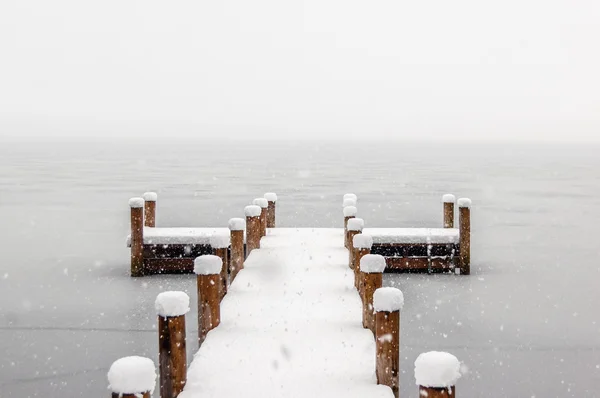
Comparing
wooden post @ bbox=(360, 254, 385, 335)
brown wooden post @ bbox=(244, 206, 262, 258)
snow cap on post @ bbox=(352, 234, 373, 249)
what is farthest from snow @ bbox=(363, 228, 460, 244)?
wooden post @ bbox=(360, 254, 385, 335)

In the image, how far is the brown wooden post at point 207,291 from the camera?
258 inches

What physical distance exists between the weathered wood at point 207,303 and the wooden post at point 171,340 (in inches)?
55.2

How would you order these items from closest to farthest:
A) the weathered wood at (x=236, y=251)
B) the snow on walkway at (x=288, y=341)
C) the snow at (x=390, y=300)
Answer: the snow at (x=390, y=300)
the snow on walkway at (x=288, y=341)
the weathered wood at (x=236, y=251)

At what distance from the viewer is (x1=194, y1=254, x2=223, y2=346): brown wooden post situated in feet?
21.5

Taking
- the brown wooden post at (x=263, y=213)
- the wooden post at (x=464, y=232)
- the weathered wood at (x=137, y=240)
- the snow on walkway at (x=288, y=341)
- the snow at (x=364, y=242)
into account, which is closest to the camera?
the snow on walkway at (x=288, y=341)

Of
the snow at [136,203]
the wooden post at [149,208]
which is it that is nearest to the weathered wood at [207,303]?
the snow at [136,203]

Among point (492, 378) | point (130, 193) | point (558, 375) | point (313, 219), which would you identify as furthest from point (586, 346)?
point (130, 193)

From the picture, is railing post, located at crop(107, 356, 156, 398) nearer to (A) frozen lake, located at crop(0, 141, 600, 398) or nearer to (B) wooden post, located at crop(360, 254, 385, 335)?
(B) wooden post, located at crop(360, 254, 385, 335)

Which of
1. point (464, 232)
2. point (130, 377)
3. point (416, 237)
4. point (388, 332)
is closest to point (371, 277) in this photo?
point (388, 332)

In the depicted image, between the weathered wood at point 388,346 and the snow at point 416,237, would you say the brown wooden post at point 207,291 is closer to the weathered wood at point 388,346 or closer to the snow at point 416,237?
the weathered wood at point 388,346

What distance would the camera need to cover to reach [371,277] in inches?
263

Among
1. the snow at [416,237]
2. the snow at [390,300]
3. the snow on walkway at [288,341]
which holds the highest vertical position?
the snow at [390,300]

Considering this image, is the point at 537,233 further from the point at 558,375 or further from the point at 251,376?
the point at 251,376

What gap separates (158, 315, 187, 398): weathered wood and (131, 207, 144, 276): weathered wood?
7.26 metres
